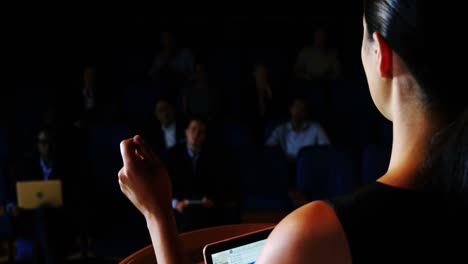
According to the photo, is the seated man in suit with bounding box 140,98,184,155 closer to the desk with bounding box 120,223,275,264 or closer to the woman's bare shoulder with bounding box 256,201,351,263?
the desk with bounding box 120,223,275,264

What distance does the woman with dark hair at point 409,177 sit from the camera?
0.93 ft

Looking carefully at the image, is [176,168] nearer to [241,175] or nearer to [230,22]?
[241,175]

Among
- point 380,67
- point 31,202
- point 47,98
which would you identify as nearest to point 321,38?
point 47,98

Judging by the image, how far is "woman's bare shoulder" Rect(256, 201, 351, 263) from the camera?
276 mm

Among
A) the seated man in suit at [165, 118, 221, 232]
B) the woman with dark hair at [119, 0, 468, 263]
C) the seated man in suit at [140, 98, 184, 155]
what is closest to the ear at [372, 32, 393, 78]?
the woman with dark hair at [119, 0, 468, 263]

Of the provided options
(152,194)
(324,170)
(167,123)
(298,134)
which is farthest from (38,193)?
(152,194)

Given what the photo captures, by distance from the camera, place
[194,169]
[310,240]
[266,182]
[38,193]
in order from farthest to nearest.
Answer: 1. [266,182]
2. [194,169]
3. [38,193]
4. [310,240]

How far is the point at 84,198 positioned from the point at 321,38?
5.98 ft

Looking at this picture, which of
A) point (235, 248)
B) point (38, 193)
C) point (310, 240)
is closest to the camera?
point (310, 240)

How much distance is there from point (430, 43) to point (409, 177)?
78 millimetres

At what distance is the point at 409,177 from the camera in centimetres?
30

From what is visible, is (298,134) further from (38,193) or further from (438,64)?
(438,64)

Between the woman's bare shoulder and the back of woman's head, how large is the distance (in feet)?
0.31

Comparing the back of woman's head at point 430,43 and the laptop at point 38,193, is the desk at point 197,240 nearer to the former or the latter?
the back of woman's head at point 430,43
